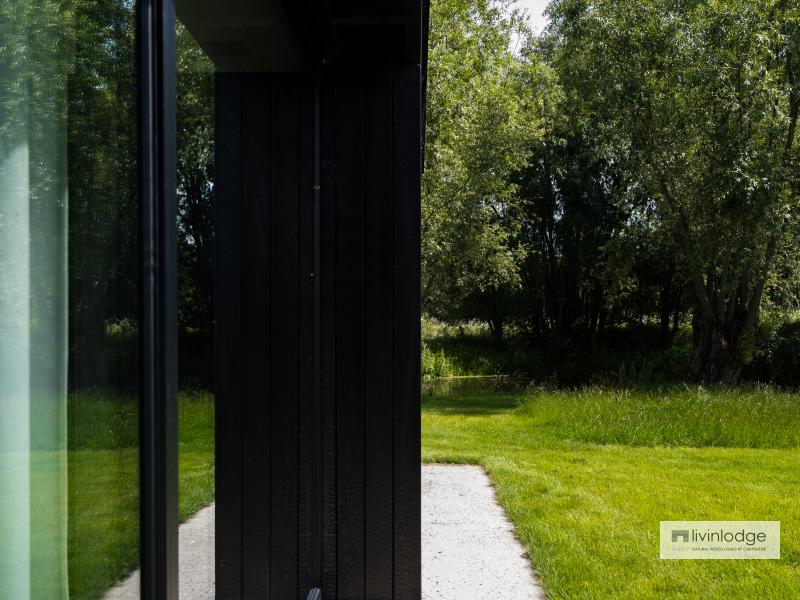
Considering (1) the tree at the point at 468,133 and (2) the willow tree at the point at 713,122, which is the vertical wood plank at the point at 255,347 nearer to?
(1) the tree at the point at 468,133

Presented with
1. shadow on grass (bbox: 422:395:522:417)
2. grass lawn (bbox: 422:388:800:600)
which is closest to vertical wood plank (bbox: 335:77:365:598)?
grass lawn (bbox: 422:388:800:600)

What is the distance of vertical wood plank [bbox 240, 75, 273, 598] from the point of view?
5.10ft

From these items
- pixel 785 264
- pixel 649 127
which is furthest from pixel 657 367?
pixel 649 127

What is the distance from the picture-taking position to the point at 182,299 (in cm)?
99

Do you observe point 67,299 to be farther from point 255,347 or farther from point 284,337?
point 284,337

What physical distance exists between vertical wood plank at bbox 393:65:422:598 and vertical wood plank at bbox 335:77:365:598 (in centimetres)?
11

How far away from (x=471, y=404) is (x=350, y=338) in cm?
591

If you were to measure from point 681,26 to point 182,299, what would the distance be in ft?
29.2

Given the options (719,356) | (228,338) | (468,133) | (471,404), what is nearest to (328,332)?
(228,338)

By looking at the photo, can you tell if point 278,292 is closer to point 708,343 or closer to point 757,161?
point 757,161

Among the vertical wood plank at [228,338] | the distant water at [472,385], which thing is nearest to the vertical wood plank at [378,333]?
the vertical wood plank at [228,338]

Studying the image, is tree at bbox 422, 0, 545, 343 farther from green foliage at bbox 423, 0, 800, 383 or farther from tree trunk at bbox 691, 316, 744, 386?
tree trunk at bbox 691, 316, 744, 386

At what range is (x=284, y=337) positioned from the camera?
6.29 feet

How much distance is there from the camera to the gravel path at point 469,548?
269 centimetres
